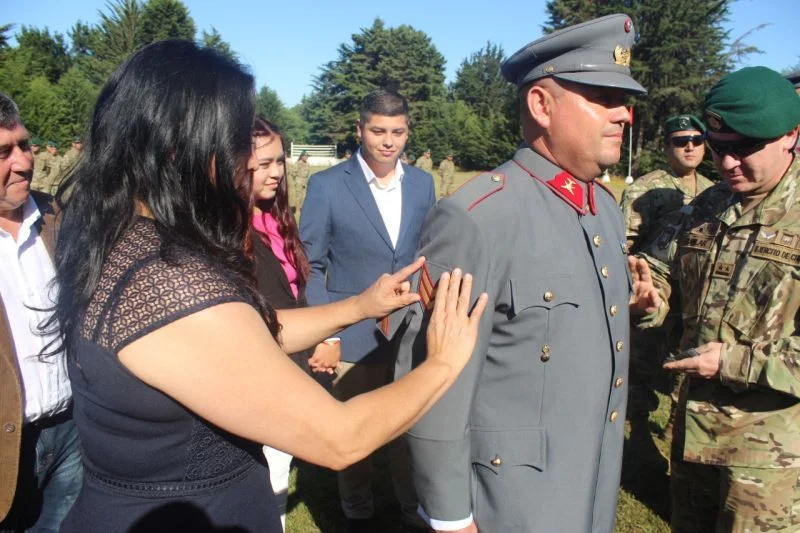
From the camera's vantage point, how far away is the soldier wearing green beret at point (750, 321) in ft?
7.79

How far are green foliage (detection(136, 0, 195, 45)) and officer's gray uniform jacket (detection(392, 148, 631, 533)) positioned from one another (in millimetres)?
53918

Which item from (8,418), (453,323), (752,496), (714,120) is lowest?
(752,496)

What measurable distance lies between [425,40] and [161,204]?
215 ft

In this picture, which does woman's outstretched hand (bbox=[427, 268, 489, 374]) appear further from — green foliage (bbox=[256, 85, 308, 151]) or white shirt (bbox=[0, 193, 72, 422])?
green foliage (bbox=[256, 85, 308, 151])

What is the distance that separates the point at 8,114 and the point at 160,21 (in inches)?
2164

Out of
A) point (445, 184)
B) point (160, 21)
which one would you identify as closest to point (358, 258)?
point (445, 184)

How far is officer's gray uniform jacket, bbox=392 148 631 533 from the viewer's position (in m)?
1.81

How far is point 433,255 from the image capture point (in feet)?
6.19

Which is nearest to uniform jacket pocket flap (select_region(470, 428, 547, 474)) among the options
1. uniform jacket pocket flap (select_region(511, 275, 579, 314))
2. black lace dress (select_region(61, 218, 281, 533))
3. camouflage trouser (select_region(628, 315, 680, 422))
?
uniform jacket pocket flap (select_region(511, 275, 579, 314))

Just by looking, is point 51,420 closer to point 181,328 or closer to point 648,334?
point 181,328

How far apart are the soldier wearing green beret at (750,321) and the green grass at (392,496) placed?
56.6 inches

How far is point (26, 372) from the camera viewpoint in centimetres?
231

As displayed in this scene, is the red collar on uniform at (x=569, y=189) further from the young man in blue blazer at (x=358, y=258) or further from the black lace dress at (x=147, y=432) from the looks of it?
the young man in blue blazer at (x=358, y=258)

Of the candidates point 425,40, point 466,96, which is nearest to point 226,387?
point 425,40
